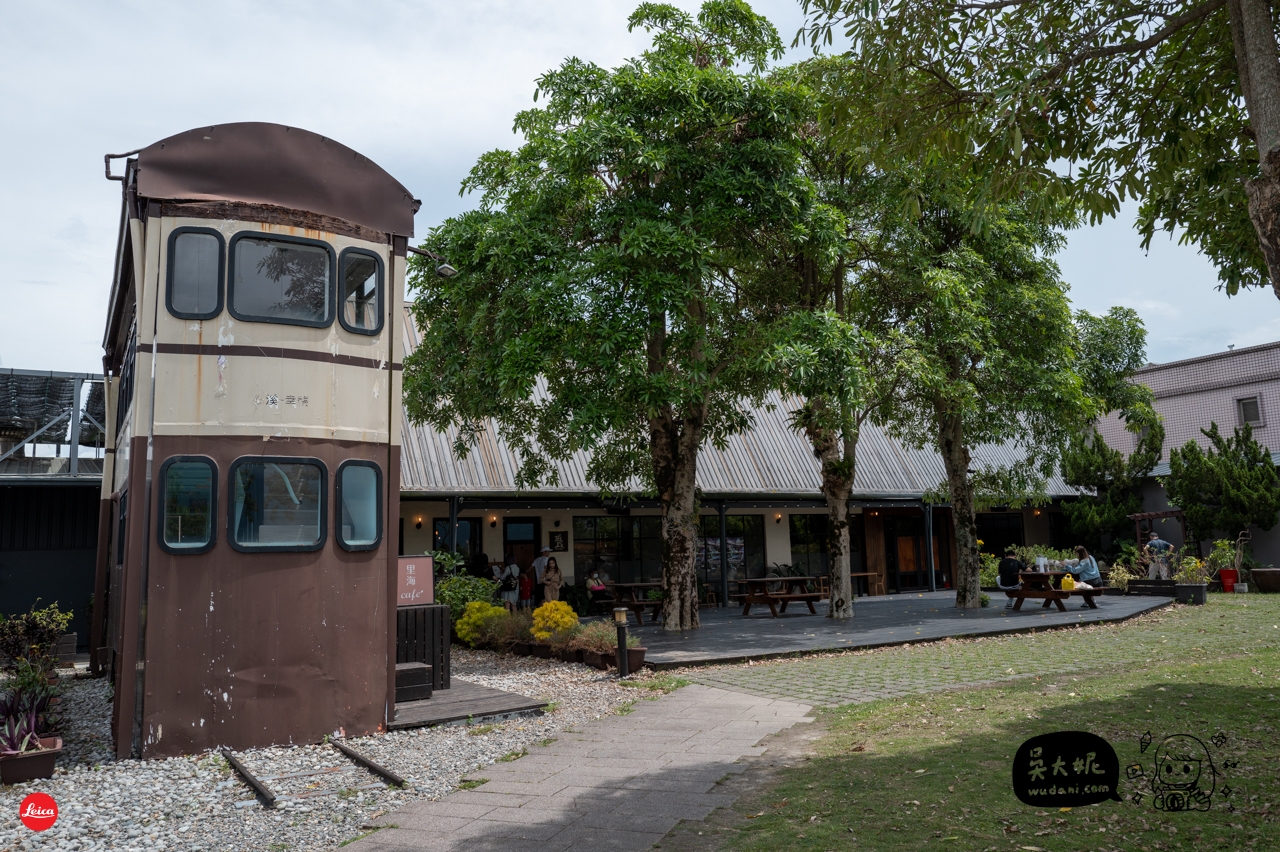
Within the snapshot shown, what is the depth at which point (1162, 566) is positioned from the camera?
2184cm

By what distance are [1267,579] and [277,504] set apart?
22.2m

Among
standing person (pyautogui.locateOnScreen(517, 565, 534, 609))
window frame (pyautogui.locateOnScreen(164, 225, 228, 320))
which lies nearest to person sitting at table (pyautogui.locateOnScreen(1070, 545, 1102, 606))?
standing person (pyautogui.locateOnScreen(517, 565, 534, 609))

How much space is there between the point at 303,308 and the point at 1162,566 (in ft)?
69.1

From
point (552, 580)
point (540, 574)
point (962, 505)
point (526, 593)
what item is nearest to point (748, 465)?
point (962, 505)

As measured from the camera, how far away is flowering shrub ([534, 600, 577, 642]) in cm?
1312

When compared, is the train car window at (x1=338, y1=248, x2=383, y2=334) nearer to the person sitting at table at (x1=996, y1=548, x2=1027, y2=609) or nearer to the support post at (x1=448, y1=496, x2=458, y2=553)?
the support post at (x1=448, y1=496, x2=458, y2=553)

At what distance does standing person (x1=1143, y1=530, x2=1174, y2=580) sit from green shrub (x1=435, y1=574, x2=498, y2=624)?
51.6 ft

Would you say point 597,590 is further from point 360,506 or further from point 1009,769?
point 1009,769

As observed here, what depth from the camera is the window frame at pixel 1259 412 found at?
27497 mm

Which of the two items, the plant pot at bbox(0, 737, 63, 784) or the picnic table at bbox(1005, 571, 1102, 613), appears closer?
the plant pot at bbox(0, 737, 63, 784)

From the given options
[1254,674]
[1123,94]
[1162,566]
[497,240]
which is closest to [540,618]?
[497,240]

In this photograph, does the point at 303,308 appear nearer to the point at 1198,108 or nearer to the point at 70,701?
the point at 70,701

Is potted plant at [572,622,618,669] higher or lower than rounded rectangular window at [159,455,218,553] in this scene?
lower

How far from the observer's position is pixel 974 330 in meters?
14.7
